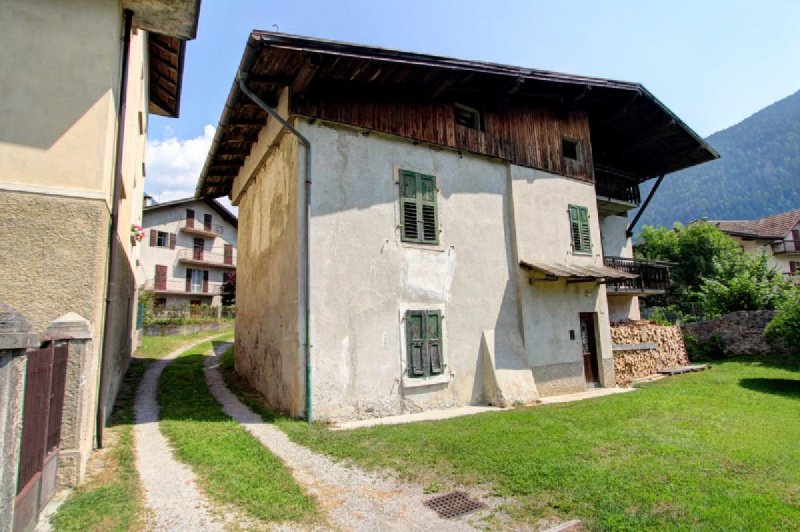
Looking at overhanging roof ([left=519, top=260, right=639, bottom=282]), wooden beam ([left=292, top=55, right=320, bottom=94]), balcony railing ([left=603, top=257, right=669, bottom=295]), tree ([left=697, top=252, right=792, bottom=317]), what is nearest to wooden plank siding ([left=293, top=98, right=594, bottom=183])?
wooden beam ([left=292, top=55, right=320, bottom=94])

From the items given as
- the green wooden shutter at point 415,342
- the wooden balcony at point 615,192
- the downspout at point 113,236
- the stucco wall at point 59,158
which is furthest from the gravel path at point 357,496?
the wooden balcony at point 615,192

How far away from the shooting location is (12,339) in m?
3.01

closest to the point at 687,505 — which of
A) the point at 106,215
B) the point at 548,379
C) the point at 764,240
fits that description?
the point at 548,379

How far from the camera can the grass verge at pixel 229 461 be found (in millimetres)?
4871

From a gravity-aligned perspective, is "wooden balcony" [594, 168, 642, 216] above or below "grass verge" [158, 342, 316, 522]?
above

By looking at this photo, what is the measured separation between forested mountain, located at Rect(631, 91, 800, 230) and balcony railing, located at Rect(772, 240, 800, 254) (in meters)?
107

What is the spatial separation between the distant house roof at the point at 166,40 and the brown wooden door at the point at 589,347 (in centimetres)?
1227

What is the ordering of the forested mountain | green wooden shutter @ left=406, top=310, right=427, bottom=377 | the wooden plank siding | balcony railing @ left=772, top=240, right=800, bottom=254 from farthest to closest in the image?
the forested mountain → balcony railing @ left=772, top=240, right=800, bottom=254 → the wooden plank siding → green wooden shutter @ left=406, top=310, right=427, bottom=377

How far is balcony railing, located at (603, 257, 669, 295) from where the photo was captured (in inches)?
635

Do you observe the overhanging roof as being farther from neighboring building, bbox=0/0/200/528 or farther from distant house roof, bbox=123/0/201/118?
neighboring building, bbox=0/0/200/528

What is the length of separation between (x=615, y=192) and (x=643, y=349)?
5913 millimetres

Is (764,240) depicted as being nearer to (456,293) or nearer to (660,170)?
(660,170)

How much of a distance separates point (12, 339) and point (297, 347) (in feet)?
18.9

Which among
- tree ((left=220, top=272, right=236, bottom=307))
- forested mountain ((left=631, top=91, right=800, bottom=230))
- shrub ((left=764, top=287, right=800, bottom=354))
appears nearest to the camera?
shrub ((left=764, top=287, right=800, bottom=354))
